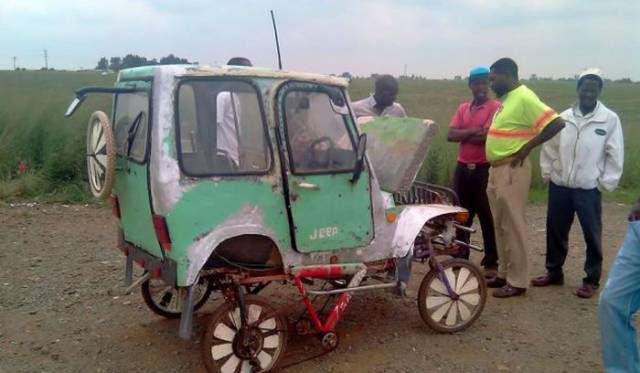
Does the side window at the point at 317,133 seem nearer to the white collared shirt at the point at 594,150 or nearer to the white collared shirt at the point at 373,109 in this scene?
the white collared shirt at the point at 373,109

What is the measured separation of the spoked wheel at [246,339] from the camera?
4.05 metres

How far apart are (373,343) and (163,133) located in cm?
234

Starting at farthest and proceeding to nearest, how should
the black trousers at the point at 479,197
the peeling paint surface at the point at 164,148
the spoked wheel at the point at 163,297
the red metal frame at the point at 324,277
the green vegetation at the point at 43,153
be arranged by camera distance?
the green vegetation at the point at 43,153 → the black trousers at the point at 479,197 → the spoked wheel at the point at 163,297 → the red metal frame at the point at 324,277 → the peeling paint surface at the point at 164,148

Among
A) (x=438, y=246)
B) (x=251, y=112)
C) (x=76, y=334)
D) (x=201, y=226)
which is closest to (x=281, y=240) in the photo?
(x=201, y=226)

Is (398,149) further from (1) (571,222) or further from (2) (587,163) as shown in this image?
(1) (571,222)

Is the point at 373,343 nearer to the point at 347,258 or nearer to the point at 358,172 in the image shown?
the point at 347,258

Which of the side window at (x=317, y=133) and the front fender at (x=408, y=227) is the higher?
the side window at (x=317, y=133)

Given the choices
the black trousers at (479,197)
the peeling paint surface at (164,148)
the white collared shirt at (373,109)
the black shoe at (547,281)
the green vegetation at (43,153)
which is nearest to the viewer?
the peeling paint surface at (164,148)

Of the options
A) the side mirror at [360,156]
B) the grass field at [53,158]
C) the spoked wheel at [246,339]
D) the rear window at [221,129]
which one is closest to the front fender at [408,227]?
the side mirror at [360,156]

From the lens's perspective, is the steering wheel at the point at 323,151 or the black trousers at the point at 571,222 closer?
the steering wheel at the point at 323,151

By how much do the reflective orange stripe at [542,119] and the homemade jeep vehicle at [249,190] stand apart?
1326 millimetres

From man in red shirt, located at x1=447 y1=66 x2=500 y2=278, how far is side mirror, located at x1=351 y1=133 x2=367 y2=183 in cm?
230

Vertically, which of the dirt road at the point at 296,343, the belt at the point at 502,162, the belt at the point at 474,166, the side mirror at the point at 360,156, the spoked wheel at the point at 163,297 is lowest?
the dirt road at the point at 296,343

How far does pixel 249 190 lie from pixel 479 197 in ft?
10.7
